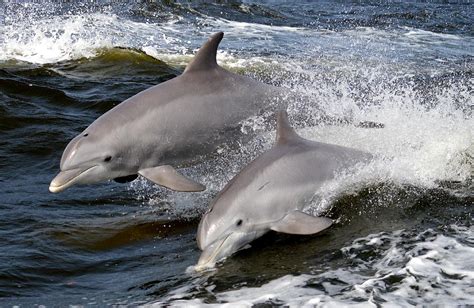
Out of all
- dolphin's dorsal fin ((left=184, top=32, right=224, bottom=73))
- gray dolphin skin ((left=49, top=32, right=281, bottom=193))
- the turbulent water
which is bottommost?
the turbulent water

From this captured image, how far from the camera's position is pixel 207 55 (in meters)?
8.79

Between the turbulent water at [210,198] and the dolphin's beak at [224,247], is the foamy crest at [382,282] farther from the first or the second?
the dolphin's beak at [224,247]

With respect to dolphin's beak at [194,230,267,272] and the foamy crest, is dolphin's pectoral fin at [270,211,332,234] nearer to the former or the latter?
dolphin's beak at [194,230,267,272]

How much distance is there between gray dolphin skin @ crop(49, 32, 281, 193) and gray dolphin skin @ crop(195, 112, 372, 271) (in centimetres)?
88

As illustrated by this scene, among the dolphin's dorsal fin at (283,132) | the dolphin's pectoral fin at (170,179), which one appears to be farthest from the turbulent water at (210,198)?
the dolphin's dorsal fin at (283,132)

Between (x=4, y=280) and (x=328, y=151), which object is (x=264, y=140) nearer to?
(x=328, y=151)

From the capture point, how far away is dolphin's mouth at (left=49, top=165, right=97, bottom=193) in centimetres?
819

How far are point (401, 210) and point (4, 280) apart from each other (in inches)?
156

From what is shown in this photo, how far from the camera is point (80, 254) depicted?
767 cm

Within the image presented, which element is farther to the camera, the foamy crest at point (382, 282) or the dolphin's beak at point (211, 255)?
the dolphin's beak at point (211, 255)

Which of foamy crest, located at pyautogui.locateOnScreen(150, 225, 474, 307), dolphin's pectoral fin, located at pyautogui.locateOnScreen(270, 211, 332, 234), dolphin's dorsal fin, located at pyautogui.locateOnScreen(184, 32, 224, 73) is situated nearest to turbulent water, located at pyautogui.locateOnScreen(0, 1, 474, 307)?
foamy crest, located at pyautogui.locateOnScreen(150, 225, 474, 307)

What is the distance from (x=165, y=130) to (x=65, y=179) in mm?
1165

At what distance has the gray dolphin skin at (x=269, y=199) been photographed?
7.13 meters

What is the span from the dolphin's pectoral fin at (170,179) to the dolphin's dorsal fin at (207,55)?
3.69 feet
